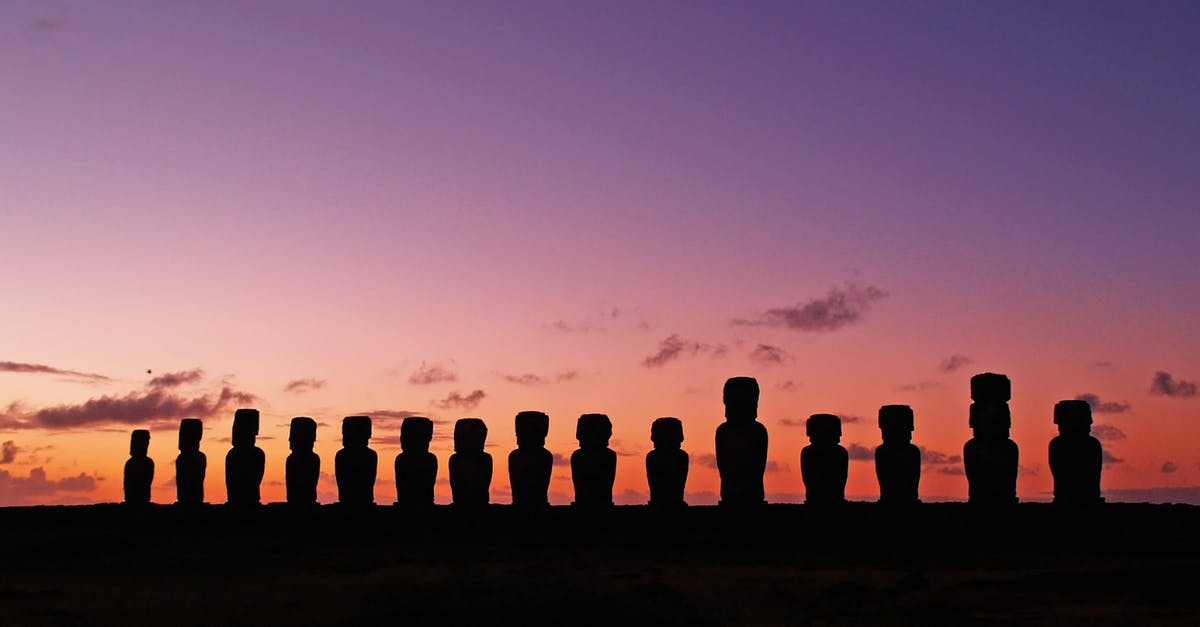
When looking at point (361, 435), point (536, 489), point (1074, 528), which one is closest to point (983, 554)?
point (1074, 528)

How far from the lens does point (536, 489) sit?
20969mm

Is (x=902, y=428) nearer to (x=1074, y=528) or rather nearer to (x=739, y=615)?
(x=1074, y=528)

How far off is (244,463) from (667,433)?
8.30 meters

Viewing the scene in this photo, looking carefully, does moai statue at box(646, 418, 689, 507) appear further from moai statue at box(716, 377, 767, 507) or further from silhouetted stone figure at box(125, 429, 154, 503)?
silhouetted stone figure at box(125, 429, 154, 503)

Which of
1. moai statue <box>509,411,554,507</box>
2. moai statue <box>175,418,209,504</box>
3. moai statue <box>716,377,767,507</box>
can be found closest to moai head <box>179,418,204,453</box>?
moai statue <box>175,418,209,504</box>

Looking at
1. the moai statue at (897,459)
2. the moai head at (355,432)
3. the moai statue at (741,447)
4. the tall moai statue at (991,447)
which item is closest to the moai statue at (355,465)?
the moai head at (355,432)

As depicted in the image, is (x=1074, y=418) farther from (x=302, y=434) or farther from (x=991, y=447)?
(x=302, y=434)

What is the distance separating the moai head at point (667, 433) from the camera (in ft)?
66.0

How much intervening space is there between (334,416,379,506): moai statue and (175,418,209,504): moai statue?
3.49 metres

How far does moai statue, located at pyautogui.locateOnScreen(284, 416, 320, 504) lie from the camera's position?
77.5 ft

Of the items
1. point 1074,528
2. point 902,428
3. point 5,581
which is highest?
point 902,428

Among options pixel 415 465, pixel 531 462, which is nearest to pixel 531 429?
pixel 531 462

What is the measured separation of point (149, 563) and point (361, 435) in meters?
8.14

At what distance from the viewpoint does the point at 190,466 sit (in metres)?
24.8
